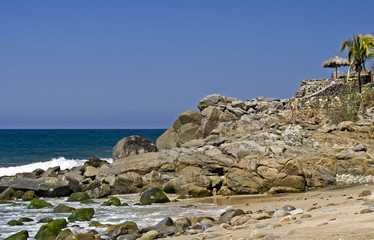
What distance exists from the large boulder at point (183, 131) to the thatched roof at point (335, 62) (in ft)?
43.9

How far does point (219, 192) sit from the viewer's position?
16531 millimetres

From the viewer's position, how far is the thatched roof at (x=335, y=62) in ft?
112

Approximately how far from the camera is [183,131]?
26844 millimetres

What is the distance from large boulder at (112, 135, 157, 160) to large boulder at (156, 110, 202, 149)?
2663mm

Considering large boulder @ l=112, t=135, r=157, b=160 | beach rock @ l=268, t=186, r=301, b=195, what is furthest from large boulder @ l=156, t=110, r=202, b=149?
beach rock @ l=268, t=186, r=301, b=195

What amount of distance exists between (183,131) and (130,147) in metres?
4.18

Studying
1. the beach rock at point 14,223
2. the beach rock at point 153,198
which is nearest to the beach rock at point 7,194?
the beach rock at point 14,223

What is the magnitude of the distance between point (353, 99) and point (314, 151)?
9035 millimetres

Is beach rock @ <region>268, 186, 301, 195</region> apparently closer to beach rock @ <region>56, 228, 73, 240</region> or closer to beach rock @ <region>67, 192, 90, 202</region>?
beach rock @ <region>67, 192, 90, 202</region>

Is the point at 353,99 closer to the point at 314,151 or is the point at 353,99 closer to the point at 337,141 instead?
the point at 337,141

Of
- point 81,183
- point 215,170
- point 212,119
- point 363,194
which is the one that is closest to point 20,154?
point 212,119

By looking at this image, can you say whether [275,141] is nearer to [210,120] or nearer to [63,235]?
[210,120]

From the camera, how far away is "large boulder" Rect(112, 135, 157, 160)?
23688 millimetres

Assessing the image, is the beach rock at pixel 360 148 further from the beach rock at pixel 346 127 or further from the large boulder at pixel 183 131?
the large boulder at pixel 183 131
